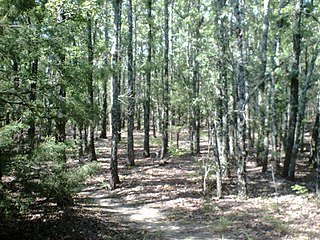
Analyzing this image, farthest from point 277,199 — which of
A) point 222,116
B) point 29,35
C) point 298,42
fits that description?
→ point 29,35

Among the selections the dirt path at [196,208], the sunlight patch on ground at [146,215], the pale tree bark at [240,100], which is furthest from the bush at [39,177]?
the pale tree bark at [240,100]

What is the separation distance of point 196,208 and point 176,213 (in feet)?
2.80

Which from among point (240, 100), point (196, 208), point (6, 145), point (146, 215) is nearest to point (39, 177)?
point (6, 145)

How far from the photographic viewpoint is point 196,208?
10977 millimetres

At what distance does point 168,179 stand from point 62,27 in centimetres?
996

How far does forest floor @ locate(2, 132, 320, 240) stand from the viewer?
853 centimetres

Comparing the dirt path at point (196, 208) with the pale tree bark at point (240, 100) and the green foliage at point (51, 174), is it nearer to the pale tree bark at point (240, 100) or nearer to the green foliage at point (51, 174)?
the pale tree bark at point (240, 100)

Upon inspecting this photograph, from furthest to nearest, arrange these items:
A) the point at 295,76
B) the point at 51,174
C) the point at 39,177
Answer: the point at 295,76, the point at 51,174, the point at 39,177

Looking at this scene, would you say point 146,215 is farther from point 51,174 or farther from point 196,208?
point 51,174

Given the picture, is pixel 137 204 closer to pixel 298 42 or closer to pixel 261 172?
pixel 261 172

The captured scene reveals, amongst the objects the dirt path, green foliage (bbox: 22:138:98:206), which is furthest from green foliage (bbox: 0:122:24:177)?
the dirt path

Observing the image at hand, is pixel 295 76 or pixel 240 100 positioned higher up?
pixel 295 76

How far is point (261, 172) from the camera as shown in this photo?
17.4m

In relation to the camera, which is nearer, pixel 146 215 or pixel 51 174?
pixel 51 174
